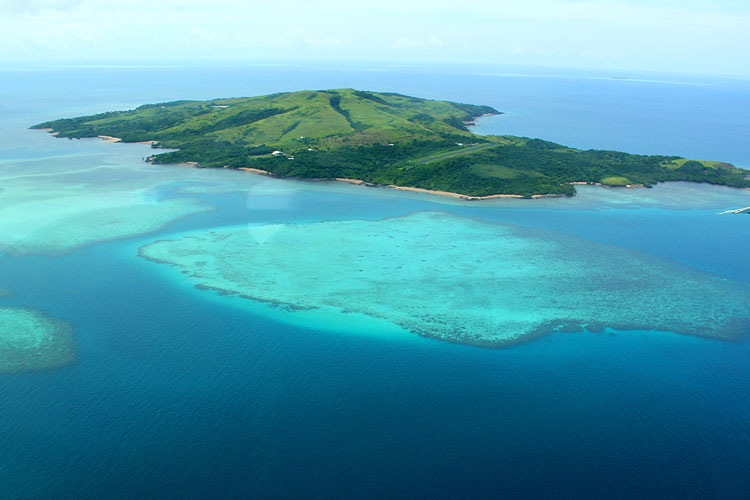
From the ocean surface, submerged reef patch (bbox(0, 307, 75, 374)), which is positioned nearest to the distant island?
the ocean surface

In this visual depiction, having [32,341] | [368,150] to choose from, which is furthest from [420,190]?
[32,341]

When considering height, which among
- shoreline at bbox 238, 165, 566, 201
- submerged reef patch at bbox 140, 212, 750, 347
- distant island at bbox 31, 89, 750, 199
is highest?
distant island at bbox 31, 89, 750, 199

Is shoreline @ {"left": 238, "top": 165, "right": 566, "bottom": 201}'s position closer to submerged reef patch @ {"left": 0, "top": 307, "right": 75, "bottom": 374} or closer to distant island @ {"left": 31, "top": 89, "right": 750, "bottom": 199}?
distant island @ {"left": 31, "top": 89, "right": 750, "bottom": 199}

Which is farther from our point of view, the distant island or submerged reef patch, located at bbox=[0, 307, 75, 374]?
the distant island

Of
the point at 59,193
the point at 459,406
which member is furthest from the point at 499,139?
the point at 459,406

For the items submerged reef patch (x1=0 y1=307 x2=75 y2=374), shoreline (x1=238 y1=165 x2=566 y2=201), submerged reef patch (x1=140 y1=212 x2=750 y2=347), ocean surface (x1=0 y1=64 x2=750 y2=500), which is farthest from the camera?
shoreline (x1=238 y1=165 x2=566 y2=201)

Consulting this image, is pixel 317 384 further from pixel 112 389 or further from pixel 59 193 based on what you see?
pixel 59 193

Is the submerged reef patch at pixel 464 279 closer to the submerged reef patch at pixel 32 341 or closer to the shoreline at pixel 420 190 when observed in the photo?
the submerged reef patch at pixel 32 341
